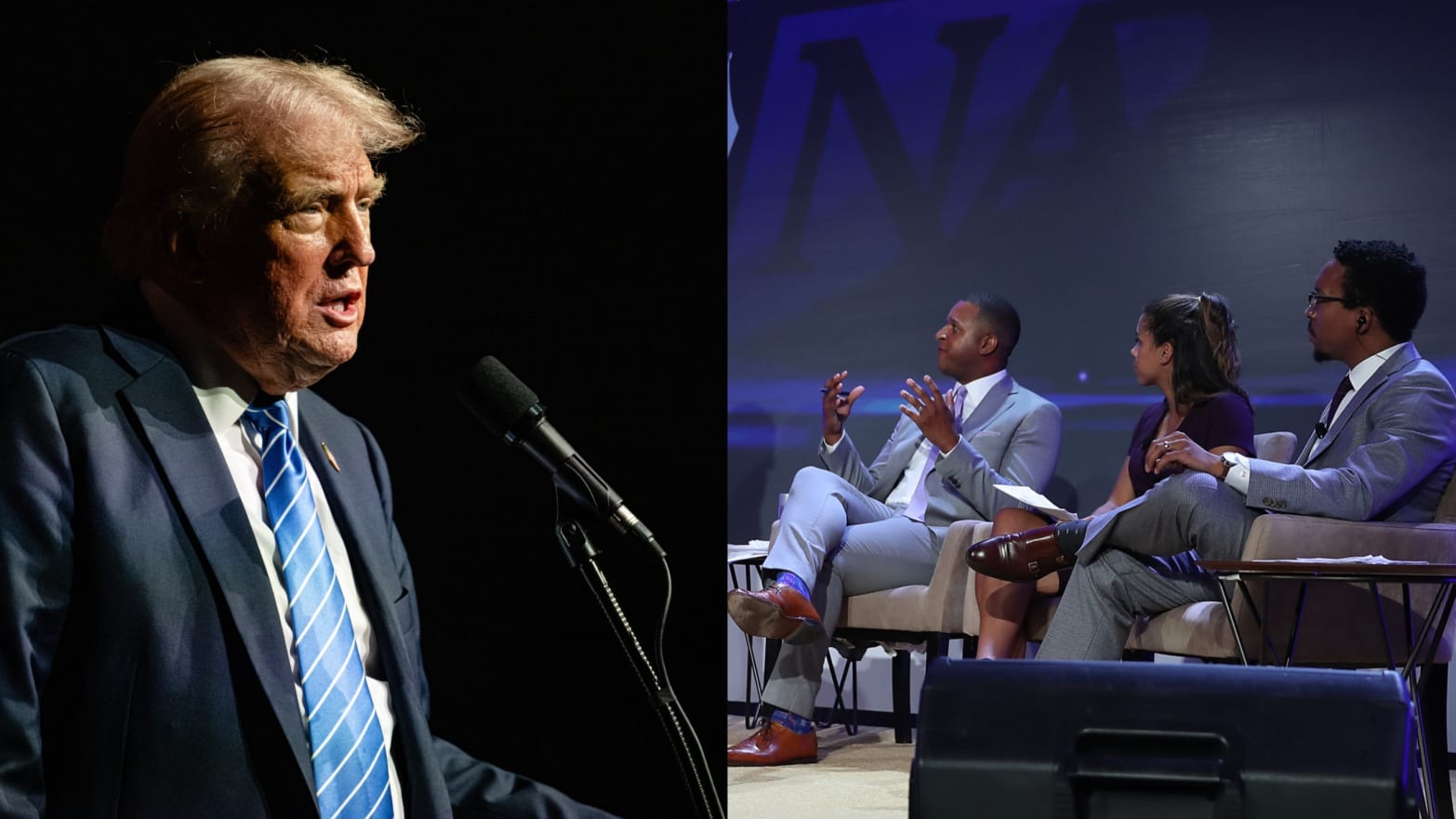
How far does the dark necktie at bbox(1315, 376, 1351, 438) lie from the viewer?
13.3 feet

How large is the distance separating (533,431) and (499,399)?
0.04 metres

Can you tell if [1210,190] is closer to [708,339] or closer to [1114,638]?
A: [1114,638]

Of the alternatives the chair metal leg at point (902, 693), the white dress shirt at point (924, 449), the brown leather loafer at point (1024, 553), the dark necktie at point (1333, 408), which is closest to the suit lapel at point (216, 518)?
the brown leather loafer at point (1024, 553)

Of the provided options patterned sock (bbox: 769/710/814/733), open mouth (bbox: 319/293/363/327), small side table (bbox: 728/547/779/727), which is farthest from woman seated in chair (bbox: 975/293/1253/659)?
open mouth (bbox: 319/293/363/327)

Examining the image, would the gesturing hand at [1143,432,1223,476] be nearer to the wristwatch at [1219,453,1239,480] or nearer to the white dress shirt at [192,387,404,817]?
the wristwatch at [1219,453,1239,480]

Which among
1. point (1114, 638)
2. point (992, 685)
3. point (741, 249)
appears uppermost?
point (741, 249)

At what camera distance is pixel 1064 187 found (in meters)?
5.64

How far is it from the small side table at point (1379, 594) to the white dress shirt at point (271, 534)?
211cm

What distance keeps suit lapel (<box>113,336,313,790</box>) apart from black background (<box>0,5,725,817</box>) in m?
0.37

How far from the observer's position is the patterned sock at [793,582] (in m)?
4.48

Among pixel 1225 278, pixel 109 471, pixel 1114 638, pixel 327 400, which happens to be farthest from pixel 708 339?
pixel 1225 278

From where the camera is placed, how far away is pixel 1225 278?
5352 mm

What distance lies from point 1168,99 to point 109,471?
5008mm

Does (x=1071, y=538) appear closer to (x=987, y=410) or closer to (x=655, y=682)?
(x=987, y=410)
